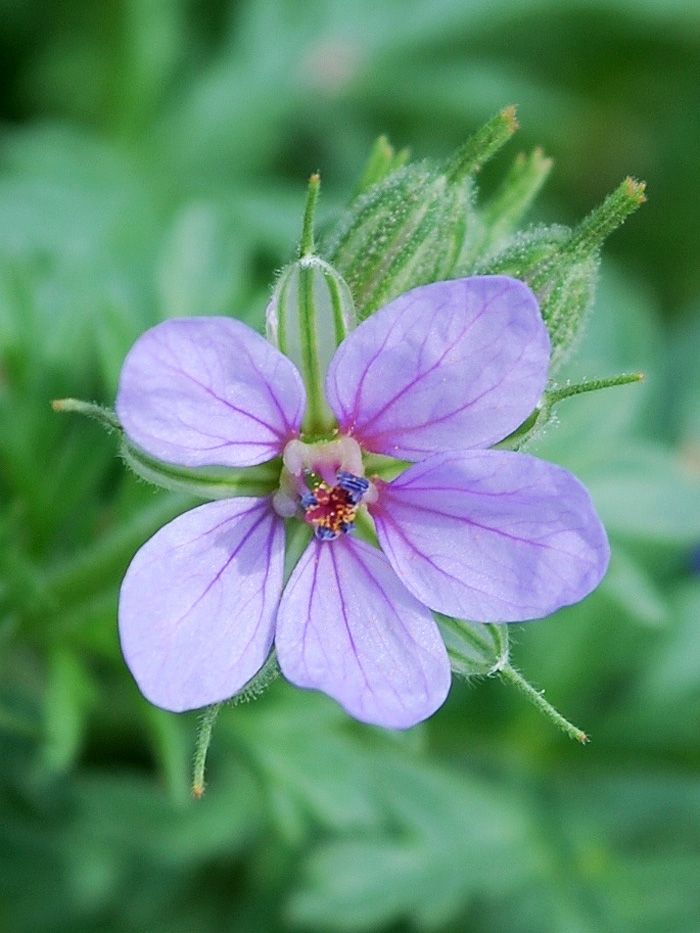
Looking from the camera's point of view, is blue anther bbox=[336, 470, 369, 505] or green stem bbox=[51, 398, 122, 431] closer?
green stem bbox=[51, 398, 122, 431]

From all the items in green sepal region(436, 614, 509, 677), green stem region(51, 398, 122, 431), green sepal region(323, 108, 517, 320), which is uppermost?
green sepal region(323, 108, 517, 320)

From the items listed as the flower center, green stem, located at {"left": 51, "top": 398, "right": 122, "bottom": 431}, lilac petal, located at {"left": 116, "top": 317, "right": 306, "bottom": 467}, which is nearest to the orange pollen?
the flower center

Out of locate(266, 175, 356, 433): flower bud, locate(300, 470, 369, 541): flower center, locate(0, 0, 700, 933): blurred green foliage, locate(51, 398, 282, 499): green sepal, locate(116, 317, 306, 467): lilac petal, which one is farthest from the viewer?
locate(0, 0, 700, 933): blurred green foliage

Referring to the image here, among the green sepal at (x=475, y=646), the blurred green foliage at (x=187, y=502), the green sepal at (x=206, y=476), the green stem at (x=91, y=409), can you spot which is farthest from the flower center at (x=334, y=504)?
the blurred green foliage at (x=187, y=502)

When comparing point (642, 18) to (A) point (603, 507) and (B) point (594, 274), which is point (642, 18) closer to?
(A) point (603, 507)

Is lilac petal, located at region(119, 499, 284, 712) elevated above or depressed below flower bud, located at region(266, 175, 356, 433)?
below

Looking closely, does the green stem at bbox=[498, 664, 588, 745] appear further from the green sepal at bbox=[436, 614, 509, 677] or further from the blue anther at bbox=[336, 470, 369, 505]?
the blue anther at bbox=[336, 470, 369, 505]

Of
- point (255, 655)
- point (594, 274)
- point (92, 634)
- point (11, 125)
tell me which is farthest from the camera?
point (11, 125)

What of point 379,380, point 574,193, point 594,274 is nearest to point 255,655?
point 379,380

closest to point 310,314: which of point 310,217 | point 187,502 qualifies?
point 310,217
